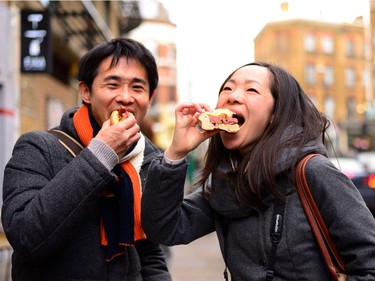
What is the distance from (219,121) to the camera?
2.14 metres

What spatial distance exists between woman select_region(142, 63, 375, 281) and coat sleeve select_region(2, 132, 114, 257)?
0.26 meters

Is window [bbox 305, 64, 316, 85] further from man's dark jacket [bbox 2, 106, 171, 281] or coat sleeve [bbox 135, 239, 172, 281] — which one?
man's dark jacket [bbox 2, 106, 171, 281]

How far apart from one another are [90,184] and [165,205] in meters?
0.32

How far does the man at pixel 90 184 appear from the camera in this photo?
200 centimetres

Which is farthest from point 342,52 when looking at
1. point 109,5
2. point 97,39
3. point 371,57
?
point 97,39

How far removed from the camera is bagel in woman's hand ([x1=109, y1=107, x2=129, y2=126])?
218 centimetres

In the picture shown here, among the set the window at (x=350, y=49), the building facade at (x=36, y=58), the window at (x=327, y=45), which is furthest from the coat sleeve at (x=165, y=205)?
the window at (x=327, y=45)

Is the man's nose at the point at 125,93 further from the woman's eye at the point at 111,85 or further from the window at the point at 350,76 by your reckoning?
the window at the point at 350,76

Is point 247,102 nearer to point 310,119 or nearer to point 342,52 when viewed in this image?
point 310,119

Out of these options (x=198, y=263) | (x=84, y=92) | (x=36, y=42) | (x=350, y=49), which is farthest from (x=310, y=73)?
(x=84, y=92)

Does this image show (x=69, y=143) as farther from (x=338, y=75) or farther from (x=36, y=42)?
(x=338, y=75)

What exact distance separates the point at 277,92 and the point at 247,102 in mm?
133

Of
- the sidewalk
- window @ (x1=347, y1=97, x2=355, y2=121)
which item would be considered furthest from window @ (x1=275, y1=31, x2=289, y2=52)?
window @ (x1=347, y1=97, x2=355, y2=121)

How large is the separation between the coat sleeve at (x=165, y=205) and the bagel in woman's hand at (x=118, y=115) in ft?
0.70
